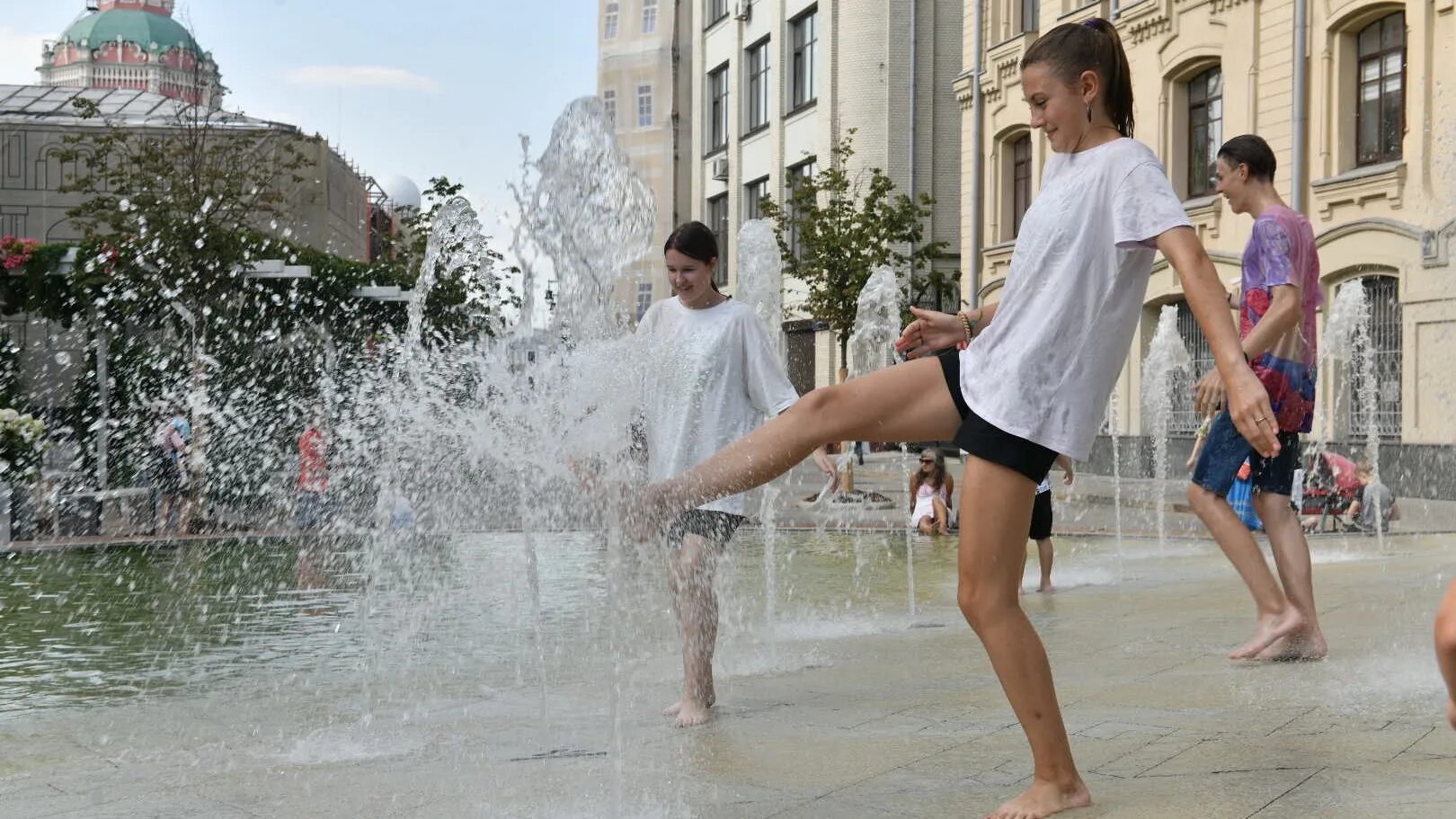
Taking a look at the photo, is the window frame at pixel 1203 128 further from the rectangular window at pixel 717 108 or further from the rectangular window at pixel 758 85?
the rectangular window at pixel 717 108

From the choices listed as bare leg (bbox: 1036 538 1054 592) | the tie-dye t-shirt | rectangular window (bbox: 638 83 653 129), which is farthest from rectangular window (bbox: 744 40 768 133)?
the tie-dye t-shirt

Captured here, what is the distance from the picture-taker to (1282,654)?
546 centimetres

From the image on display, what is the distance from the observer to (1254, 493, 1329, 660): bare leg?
17.7 ft

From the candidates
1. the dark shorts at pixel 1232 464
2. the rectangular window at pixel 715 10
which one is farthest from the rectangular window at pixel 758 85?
the dark shorts at pixel 1232 464

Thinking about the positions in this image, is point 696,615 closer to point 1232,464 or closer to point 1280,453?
point 1232,464

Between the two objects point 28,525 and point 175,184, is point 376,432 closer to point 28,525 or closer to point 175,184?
point 175,184

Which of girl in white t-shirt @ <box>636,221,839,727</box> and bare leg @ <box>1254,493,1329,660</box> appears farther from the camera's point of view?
bare leg @ <box>1254,493,1329,660</box>

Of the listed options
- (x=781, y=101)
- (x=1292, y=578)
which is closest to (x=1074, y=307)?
(x=1292, y=578)

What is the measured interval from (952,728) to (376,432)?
59.0ft

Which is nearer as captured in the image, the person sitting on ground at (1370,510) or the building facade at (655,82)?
the person sitting on ground at (1370,510)

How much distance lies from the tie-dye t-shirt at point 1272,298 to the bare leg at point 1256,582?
0.40m

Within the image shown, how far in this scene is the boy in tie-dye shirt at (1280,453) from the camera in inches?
213

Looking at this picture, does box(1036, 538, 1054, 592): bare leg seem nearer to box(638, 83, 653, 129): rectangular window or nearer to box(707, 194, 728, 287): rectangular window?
box(707, 194, 728, 287): rectangular window

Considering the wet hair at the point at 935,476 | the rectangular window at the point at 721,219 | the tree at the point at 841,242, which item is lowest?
the wet hair at the point at 935,476
